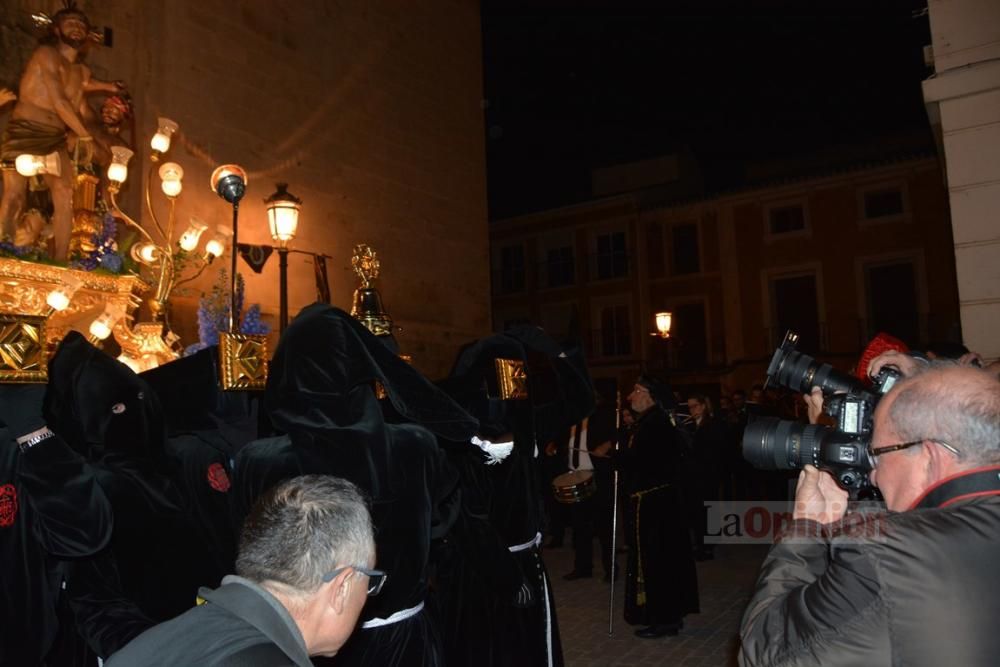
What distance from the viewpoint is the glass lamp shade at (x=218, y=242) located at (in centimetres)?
930

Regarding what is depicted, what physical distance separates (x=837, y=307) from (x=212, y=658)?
27780 millimetres

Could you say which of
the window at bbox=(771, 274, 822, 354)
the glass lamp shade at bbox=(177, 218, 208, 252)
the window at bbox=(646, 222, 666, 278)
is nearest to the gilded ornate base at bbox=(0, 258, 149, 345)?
the glass lamp shade at bbox=(177, 218, 208, 252)

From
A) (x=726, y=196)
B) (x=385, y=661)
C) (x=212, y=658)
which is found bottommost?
(x=385, y=661)

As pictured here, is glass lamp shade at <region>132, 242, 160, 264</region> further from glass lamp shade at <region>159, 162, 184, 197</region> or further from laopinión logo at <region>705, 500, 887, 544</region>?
laopinión logo at <region>705, 500, 887, 544</region>

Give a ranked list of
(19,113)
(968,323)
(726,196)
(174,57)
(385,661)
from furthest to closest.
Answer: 1. (726,196)
2. (174,57)
3. (19,113)
4. (968,323)
5. (385,661)

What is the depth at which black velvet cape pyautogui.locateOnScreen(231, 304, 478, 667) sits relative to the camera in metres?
3.14

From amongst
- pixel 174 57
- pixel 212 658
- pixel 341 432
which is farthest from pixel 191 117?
pixel 212 658

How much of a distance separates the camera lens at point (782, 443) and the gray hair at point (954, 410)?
33 centimetres

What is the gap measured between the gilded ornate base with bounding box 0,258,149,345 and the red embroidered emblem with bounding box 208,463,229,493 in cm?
359

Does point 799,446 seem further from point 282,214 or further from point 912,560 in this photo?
point 282,214

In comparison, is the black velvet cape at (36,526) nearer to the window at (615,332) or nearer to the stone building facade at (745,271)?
the stone building facade at (745,271)

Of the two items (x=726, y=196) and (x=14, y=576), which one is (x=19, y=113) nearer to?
(x=14, y=576)

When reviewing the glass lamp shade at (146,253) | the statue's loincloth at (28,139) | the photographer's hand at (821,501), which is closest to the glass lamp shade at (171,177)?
the glass lamp shade at (146,253)

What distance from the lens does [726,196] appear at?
92.5 ft
